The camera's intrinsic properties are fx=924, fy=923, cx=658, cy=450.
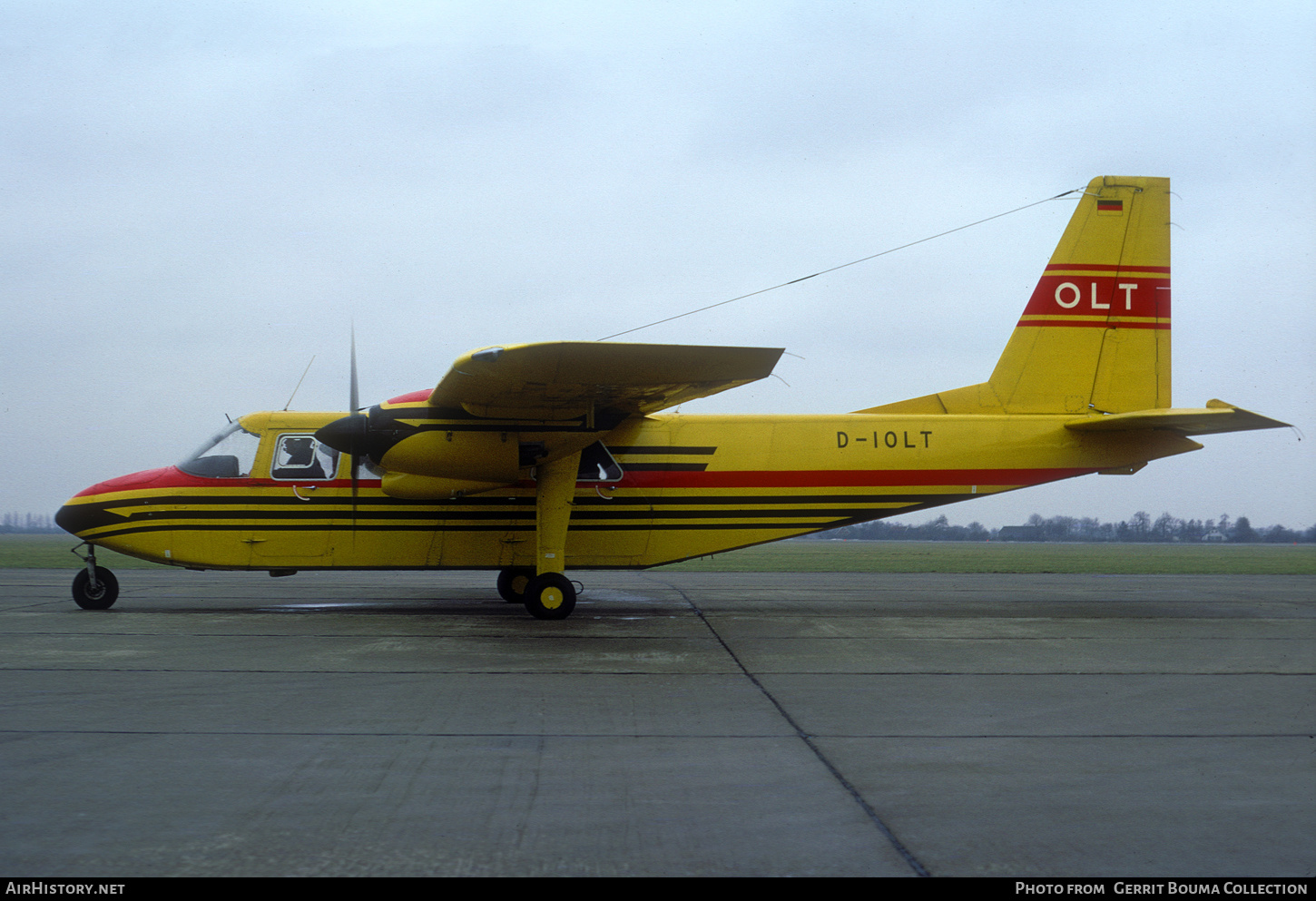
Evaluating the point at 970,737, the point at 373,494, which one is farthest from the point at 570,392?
the point at 970,737

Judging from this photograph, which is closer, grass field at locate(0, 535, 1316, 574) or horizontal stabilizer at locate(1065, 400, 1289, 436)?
horizontal stabilizer at locate(1065, 400, 1289, 436)

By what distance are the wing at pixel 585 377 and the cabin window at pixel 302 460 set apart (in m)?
2.25

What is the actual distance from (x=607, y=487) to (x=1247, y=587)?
12983 mm

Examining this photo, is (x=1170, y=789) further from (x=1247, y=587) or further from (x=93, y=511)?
(x=1247, y=587)

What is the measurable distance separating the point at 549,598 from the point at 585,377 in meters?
3.05

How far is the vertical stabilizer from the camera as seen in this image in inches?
527

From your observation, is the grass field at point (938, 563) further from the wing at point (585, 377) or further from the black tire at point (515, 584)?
the wing at point (585, 377)

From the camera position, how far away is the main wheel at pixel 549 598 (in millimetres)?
11289

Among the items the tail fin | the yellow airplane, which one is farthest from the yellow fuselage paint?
the tail fin

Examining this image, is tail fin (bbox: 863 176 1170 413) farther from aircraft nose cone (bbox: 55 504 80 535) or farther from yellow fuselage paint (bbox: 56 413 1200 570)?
aircraft nose cone (bbox: 55 504 80 535)

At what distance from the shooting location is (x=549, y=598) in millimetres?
11336

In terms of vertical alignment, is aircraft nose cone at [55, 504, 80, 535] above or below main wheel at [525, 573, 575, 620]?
above

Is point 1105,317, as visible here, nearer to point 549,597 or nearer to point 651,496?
point 651,496

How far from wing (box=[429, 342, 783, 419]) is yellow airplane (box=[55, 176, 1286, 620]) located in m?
0.27
